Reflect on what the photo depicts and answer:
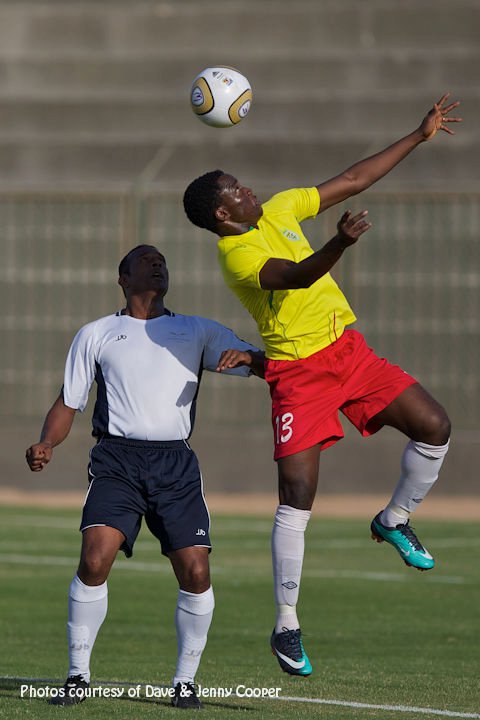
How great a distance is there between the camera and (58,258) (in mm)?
22375

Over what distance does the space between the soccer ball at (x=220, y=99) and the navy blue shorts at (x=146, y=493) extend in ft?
6.43

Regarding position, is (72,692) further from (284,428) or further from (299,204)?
(299,204)

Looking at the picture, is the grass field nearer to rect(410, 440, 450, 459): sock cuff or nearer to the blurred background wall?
rect(410, 440, 450, 459): sock cuff

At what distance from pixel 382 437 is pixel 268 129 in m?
5.22

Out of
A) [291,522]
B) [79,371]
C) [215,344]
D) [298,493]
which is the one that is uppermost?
[215,344]

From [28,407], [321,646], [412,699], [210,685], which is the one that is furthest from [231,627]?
[28,407]

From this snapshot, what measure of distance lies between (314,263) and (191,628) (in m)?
1.88

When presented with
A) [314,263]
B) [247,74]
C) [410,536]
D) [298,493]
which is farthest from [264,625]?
[247,74]

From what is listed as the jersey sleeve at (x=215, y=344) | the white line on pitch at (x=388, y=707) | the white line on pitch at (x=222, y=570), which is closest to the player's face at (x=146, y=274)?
the jersey sleeve at (x=215, y=344)

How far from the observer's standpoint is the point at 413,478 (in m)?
8.50

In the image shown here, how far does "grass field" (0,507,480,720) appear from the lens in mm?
7906

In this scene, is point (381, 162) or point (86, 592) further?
point (381, 162)

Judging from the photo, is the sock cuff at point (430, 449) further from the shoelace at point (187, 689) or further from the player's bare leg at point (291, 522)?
the shoelace at point (187, 689)

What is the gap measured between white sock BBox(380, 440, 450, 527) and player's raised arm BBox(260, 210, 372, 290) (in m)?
1.28
